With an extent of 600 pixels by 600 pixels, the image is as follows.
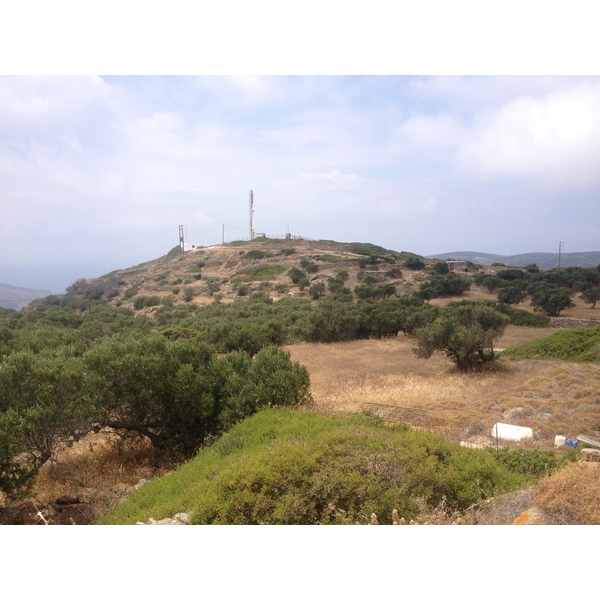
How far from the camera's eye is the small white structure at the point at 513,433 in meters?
8.88

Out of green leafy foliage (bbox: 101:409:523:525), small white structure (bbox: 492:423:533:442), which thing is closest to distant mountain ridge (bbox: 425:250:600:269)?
small white structure (bbox: 492:423:533:442)

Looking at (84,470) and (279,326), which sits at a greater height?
(279,326)

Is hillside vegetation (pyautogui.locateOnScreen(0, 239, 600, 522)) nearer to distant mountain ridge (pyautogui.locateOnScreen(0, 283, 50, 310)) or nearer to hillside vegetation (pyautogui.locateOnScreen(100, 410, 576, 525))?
hillside vegetation (pyautogui.locateOnScreen(100, 410, 576, 525))

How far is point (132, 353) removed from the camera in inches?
385

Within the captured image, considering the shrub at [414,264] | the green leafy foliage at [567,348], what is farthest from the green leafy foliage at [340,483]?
the shrub at [414,264]

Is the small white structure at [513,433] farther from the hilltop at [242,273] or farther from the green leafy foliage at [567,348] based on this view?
the hilltop at [242,273]

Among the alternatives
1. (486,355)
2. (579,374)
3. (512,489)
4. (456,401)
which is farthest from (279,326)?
(512,489)

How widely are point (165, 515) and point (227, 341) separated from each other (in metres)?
14.9

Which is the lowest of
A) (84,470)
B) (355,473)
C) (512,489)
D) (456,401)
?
(84,470)

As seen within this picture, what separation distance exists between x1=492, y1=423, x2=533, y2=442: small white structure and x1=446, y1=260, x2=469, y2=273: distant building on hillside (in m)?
42.0

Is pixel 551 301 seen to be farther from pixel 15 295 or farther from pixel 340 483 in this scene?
pixel 15 295

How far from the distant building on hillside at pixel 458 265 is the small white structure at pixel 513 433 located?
138 ft

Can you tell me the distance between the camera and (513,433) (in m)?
9.05

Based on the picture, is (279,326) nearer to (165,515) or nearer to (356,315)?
(356,315)
